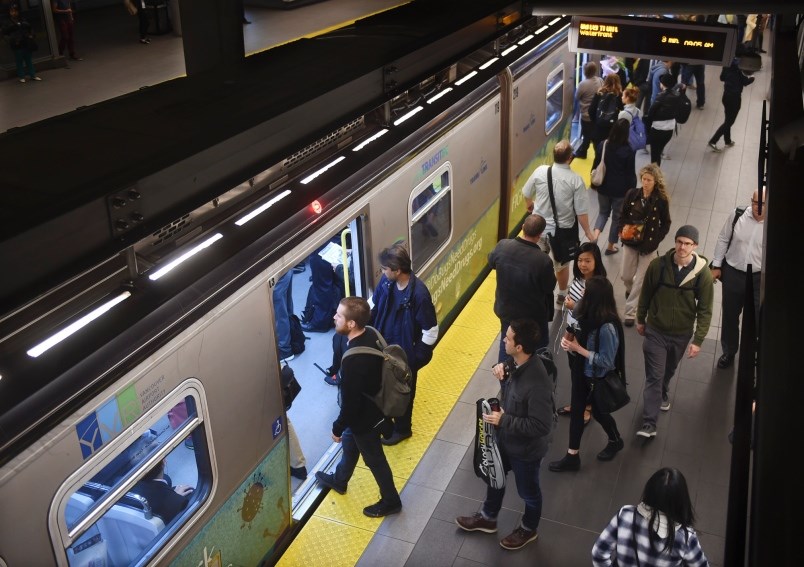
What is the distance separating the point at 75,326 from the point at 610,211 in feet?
25.6

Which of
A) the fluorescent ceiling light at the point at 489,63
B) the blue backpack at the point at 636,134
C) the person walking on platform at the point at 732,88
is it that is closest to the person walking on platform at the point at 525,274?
the fluorescent ceiling light at the point at 489,63

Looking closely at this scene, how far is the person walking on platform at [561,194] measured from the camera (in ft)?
26.3

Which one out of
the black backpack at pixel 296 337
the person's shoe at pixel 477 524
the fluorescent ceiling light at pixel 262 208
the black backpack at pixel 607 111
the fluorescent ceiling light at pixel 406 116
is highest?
the fluorescent ceiling light at pixel 406 116

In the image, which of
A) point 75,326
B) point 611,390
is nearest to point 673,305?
point 611,390

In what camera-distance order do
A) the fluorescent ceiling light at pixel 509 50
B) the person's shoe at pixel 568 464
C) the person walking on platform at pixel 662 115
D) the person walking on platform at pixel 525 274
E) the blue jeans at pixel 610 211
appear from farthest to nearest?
the person walking on platform at pixel 662 115 → the blue jeans at pixel 610 211 → the fluorescent ceiling light at pixel 509 50 → the person walking on platform at pixel 525 274 → the person's shoe at pixel 568 464

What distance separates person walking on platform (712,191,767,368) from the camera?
6.66 m

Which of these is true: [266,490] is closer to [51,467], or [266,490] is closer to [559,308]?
[51,467]

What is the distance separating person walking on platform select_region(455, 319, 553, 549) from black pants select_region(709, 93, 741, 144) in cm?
939

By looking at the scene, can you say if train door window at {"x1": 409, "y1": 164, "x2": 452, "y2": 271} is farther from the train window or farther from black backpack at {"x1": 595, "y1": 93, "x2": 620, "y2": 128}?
black backpack at {"x1": 595, "y1": 93, "x2": 620, "y2": 128}

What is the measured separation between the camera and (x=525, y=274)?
6516 mm

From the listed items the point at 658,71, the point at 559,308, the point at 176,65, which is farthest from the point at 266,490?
the point at 658,71

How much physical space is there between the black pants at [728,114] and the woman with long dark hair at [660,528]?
10419mm

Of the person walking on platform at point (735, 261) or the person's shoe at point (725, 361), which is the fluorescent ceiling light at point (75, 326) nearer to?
the person walking on platform at point (735, 261)

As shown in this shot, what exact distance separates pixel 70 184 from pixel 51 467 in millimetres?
1140
